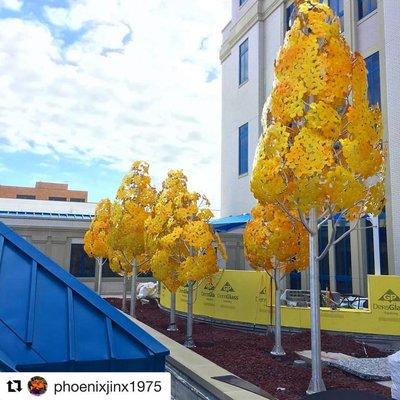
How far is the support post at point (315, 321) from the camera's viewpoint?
23.5 ft

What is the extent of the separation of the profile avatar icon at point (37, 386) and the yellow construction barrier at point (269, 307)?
9.07 m

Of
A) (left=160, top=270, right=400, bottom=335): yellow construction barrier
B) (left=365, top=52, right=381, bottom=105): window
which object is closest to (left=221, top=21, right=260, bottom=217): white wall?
(left=365, top=52, right=381, bottom=105): window

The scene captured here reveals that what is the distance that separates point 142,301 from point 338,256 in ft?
33.6

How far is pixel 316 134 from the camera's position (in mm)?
7656

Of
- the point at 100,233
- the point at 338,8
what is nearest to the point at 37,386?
the point at 100,233

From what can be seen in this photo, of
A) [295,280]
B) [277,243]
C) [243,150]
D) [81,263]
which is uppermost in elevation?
[243,150]

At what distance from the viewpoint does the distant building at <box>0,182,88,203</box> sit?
85250mm

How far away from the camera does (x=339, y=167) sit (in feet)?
24.4

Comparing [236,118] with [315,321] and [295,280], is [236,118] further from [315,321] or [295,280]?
[315,321]

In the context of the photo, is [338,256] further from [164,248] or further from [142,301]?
[164,248]

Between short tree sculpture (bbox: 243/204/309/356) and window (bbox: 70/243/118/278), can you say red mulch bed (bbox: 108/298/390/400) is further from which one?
window (bbox: 70/243/118/278)

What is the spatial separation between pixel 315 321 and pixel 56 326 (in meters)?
4.91

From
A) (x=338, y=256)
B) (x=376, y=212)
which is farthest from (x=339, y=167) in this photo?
(x=338, y=256)

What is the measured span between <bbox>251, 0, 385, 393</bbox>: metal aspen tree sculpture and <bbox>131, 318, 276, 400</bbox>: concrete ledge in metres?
1.44
